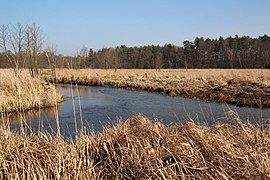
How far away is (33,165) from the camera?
328 cm

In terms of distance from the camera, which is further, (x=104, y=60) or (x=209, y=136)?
(x=104, y=60)

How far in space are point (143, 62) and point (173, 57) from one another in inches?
292

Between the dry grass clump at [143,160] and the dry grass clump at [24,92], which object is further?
the dry grass clump at [24,92]

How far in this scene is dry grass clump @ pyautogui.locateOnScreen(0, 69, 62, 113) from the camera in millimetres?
12430

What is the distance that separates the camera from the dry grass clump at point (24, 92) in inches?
489

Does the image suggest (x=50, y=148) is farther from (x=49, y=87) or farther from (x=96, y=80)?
(x=96, y=80)

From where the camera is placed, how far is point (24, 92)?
1320cm

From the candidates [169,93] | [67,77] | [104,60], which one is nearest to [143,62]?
[104,60]

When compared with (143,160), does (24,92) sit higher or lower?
higher

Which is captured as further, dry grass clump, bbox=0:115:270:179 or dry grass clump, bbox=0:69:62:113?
dry grass clump, bbox=0:69:62:113

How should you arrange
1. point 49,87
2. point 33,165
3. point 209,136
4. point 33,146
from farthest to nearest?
point 49,87 < point 209,136 < point 33,146 < point 33,165

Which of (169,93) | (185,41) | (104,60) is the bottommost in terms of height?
(169,93)

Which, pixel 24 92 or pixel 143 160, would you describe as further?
pixel 24 92

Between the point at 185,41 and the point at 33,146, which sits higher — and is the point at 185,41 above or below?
above
